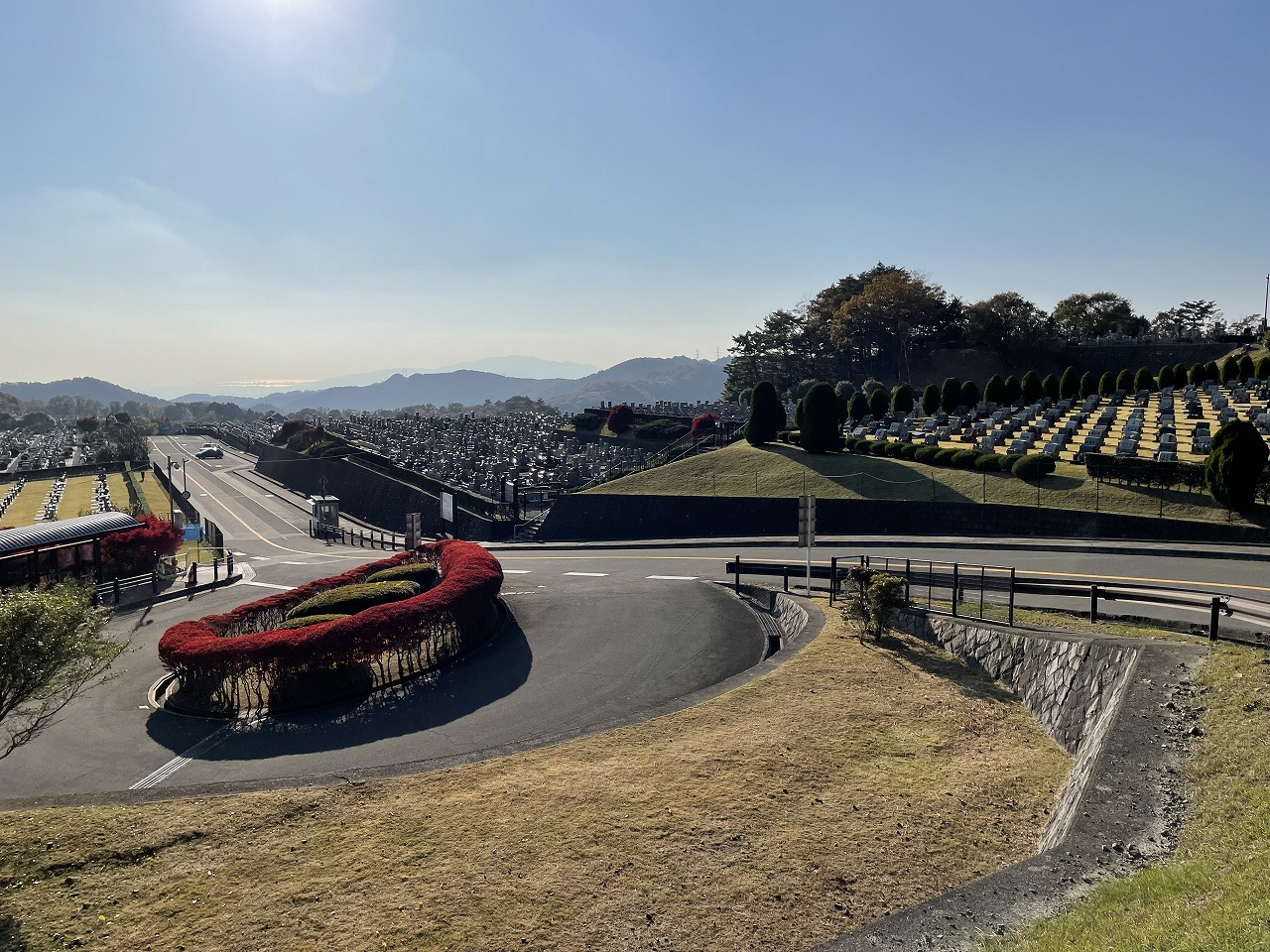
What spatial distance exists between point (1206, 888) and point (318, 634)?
13894 mm

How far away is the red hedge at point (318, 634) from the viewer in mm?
14000

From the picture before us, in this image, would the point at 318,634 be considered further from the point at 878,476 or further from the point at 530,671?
the point at 878,476

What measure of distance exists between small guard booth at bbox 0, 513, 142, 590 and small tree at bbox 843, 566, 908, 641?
25050mm

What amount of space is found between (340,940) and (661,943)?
2.73m

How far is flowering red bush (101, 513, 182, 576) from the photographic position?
26922 millimetres

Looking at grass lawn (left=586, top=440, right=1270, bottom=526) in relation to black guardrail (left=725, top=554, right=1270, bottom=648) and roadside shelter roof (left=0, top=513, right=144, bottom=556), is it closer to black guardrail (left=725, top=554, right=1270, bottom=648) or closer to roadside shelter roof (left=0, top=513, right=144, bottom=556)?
black guardrail (left=725, top=554, right=1270, bottom=648)

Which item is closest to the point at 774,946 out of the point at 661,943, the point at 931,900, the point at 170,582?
the point at 661,943

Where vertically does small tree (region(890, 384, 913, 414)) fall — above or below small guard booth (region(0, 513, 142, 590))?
above

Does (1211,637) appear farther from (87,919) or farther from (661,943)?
(87,919)

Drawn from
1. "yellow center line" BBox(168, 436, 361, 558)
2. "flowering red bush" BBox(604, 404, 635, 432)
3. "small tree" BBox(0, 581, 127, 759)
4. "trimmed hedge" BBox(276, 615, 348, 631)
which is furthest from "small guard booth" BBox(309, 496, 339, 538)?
"small tree" BBox(0, 581, 127, 759)

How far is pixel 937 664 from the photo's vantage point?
13148 mm

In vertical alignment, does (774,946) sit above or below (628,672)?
above

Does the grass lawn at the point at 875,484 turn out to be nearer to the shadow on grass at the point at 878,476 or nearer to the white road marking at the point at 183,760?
the shadow on grass at the point at 878,476

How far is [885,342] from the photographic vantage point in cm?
7375
